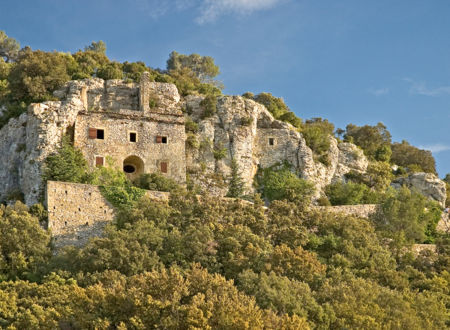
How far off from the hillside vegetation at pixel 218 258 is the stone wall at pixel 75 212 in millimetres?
615

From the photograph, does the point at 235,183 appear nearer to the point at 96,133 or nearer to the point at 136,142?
the point at 136,142

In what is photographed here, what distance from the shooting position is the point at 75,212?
34.8 metres

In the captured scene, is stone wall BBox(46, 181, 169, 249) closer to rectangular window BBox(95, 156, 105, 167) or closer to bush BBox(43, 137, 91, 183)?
bush BBox(43, 137, 91, 183)

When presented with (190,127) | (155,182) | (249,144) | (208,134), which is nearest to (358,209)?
(249,144)

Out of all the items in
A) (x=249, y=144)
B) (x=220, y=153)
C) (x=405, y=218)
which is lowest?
(x=405, y=218)

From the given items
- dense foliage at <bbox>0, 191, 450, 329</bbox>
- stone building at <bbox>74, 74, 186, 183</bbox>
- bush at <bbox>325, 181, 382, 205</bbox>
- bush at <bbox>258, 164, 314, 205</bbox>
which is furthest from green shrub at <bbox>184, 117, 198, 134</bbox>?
bush at <bbox>325, 181, 382, 205</bbox>

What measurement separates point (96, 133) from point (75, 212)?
8587 mm

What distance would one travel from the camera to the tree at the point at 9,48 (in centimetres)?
6794

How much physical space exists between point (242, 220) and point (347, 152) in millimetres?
18984

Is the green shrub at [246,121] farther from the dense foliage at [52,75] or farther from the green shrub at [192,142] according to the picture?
the dense foliage at [52,75]

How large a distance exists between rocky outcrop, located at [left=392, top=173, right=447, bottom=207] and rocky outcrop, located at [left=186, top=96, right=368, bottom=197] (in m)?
5.42

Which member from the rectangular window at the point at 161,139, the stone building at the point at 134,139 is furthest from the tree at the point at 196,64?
the rectangular window at the point at 161,139

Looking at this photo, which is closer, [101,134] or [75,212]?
[75,212]

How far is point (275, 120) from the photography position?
49.8 m
